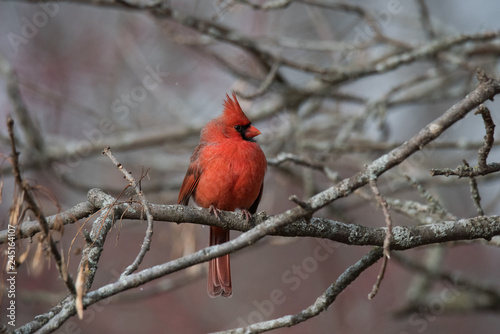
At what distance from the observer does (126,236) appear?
5961 millimetres

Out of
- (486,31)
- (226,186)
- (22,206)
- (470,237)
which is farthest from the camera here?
(486,31)

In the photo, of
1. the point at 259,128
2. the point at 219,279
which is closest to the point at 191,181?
the point at 219,279

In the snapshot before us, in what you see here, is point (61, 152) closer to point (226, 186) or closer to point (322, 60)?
point (226, 186)

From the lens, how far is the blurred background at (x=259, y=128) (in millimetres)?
4551

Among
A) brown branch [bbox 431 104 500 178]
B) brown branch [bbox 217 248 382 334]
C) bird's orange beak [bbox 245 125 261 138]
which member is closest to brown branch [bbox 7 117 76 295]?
brown branch [bbox 217 248 382 334]

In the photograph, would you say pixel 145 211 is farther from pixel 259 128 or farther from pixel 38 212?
pixel 259 128

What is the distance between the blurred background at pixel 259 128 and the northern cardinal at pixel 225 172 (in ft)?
0.95

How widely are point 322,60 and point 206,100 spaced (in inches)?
62.8

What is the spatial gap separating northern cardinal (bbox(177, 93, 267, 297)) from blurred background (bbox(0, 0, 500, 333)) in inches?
11.4

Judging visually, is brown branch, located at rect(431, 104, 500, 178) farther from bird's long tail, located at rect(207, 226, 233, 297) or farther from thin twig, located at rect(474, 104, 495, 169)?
bird's long tail, located at rect(207, 226, 233, 297)

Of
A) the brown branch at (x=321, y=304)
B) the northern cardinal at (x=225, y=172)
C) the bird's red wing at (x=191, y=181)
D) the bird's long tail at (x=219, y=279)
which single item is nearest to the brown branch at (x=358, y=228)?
the brown branch at (x=321, y=304)

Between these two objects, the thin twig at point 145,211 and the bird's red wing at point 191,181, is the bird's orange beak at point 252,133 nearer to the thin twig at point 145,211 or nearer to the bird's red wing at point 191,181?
the bird's red wing at point 191,181

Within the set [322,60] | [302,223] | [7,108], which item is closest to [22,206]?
[302,223]

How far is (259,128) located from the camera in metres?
6.16
